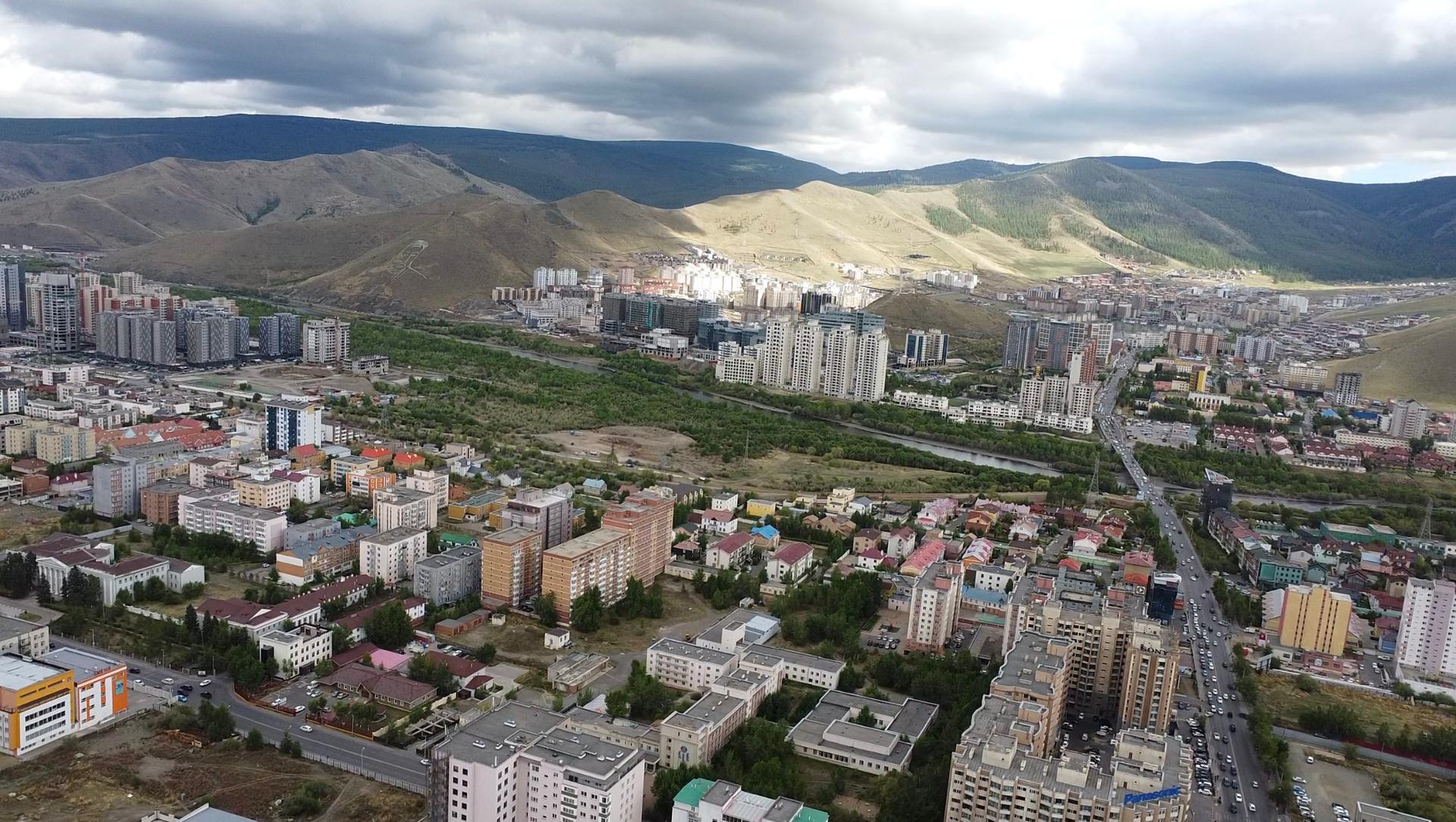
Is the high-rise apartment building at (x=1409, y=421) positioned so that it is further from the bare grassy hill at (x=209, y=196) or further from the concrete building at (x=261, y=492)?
the bare grassy hill at (x=209, y=196)

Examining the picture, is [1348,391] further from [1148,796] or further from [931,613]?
[1148,796]

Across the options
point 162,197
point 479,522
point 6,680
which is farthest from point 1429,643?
point 162,197

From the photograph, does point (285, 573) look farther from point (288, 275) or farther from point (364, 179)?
point (364, 179)

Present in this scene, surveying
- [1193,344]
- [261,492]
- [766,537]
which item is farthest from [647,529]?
[1193,344]

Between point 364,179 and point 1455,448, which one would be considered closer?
point 1455,448

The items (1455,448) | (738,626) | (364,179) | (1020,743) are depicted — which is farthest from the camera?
(364,179)
